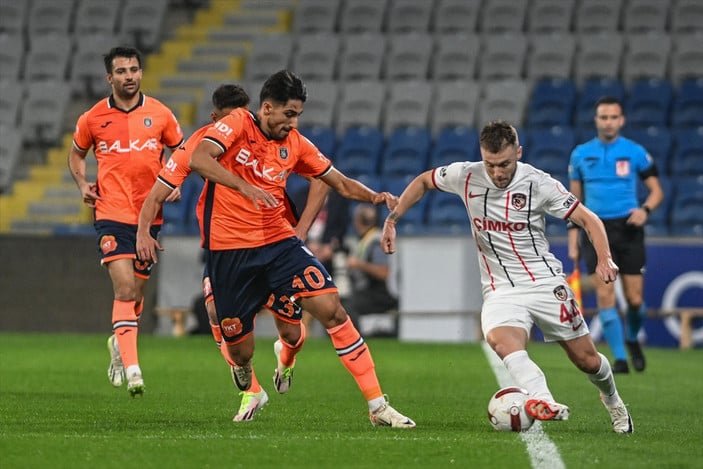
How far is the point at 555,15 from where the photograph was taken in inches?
891

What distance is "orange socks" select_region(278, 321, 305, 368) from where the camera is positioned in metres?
8.21

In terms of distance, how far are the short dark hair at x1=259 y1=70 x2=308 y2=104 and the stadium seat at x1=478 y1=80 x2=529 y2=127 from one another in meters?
13.9

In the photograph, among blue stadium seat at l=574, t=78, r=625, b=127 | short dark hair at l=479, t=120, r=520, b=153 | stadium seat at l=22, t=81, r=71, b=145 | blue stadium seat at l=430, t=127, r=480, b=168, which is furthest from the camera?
stadium seat at l=22, t=81, r=71, b=145

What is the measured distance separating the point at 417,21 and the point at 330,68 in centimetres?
196

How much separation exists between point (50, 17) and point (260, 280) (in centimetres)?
1881

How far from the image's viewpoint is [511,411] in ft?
22.5

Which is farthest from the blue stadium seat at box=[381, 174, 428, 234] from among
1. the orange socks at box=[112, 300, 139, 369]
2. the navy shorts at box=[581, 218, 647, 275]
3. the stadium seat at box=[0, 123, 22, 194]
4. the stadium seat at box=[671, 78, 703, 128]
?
the orange socks at box=[112, 300, 139, 369]

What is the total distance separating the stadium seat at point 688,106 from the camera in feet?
65.6

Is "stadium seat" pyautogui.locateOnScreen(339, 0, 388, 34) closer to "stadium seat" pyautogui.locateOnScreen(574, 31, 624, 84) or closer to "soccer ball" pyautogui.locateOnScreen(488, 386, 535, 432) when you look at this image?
"stadium seat" pyautogui.locateOnScreen(574, 31, 624, 84)

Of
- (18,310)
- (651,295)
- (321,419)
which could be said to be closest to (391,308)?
(651,295)

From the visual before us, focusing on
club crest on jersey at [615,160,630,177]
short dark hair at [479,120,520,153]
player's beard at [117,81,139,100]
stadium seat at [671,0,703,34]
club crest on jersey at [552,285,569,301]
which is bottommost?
club crest on jersey at [552,285,569,301]

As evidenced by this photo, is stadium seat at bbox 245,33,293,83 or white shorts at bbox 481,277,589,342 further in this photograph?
stadium seat at bbox 245,33,293,83

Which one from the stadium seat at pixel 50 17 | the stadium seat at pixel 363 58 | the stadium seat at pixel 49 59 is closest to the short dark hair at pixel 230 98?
the stadium seat at pixel 363 58

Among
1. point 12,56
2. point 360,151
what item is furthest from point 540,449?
point 12,56
